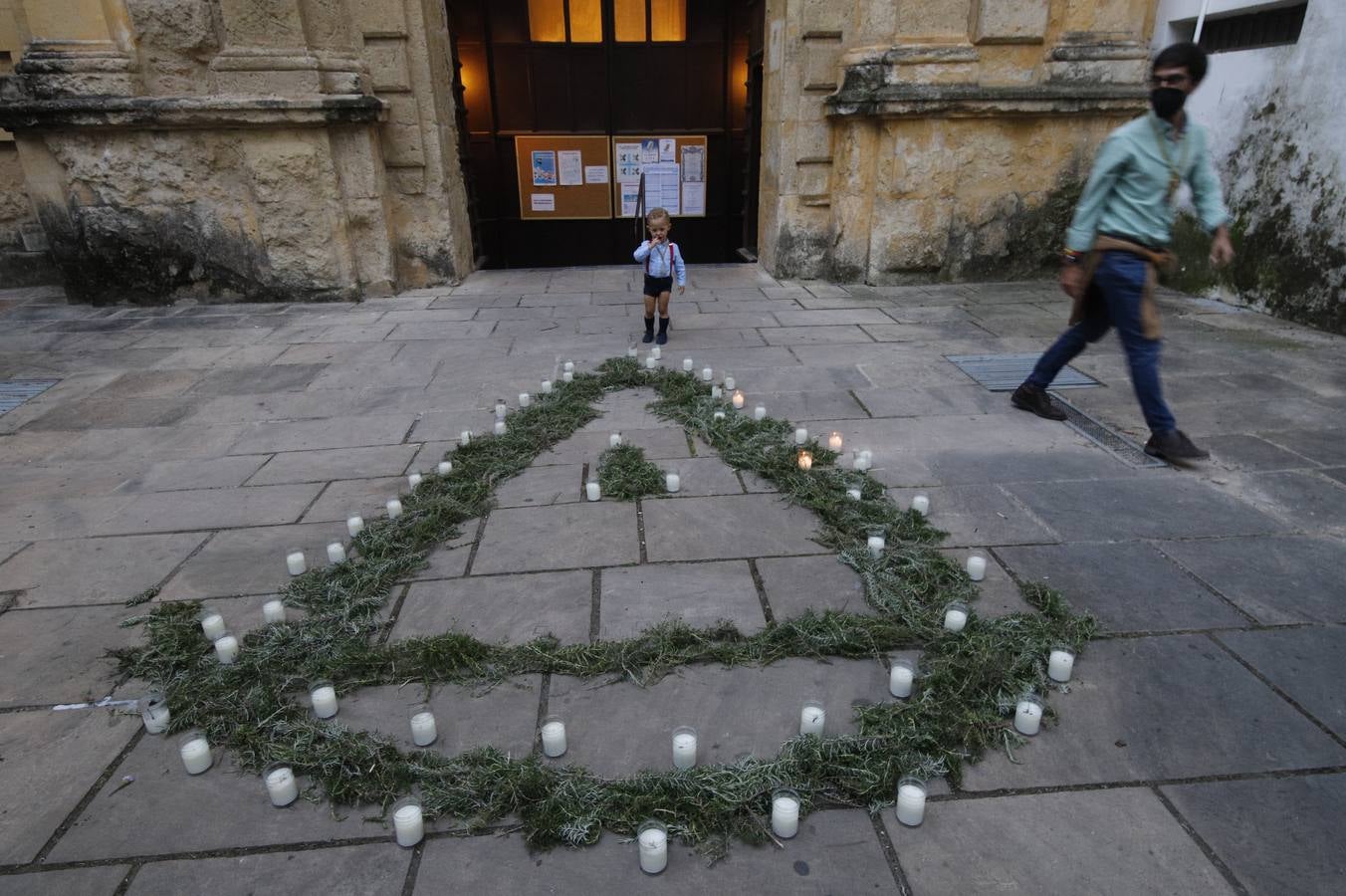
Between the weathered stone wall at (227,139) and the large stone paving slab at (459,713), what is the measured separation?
6389mm

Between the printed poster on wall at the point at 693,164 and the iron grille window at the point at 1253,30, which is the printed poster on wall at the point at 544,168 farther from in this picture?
the iron grille window at the point at 1253,30

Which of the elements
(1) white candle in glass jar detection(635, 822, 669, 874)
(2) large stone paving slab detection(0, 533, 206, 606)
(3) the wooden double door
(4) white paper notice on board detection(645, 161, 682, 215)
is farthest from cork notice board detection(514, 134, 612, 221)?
(1) white candle in glass jar detection(635, 822, 669, 874)

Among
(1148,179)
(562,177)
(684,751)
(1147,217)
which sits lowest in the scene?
(684,751)

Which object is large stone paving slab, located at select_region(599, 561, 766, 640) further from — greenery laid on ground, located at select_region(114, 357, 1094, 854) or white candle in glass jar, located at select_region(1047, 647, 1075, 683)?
white candle in glass jar, located at select_region(1047, 647, 1075, 683)

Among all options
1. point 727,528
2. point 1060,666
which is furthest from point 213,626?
point 1060,666

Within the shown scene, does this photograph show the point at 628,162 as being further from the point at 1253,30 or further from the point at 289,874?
the point at 289,874

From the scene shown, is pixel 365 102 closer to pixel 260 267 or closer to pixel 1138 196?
pixel 260 267

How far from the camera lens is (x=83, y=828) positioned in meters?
1.94

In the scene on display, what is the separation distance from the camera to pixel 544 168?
10.9 metres

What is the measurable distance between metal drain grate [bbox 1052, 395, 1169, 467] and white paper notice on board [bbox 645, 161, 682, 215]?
7.63 metres

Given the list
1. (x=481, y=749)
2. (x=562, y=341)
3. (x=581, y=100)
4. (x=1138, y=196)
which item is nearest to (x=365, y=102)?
(x=562, y=341)

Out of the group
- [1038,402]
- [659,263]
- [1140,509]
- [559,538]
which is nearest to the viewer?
[559,538]

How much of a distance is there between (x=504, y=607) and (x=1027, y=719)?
1711 mm

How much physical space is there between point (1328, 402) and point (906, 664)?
3.89 m
